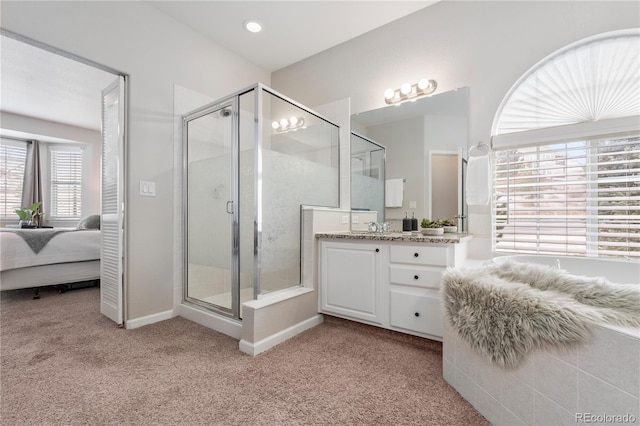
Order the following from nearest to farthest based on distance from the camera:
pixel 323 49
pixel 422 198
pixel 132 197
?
pixel 132 197
pixel 422 198
pixel 323 49

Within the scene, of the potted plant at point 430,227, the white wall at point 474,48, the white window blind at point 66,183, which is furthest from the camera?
the white window blind at point 66,183

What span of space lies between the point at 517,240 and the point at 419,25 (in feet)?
6.49

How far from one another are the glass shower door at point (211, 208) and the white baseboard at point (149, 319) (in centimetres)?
21

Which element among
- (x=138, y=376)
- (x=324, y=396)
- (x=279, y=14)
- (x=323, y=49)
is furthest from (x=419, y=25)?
(x=138, y=376)

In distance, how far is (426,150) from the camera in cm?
245

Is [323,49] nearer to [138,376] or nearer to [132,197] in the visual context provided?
[132,197]

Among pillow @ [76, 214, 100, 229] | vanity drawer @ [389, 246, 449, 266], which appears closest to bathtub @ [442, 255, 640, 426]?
vanity drawer @ [389, 246, 449, 266]

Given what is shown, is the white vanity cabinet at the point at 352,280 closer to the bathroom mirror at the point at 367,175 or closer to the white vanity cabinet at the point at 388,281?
the white vanity cabinet at the point at 388,281

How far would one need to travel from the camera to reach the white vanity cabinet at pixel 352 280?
207cm

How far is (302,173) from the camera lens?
248 cm

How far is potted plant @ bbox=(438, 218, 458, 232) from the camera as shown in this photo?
7.47 ft

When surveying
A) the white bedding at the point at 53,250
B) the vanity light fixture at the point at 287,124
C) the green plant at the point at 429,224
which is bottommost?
the white bedding at the point at 53,250

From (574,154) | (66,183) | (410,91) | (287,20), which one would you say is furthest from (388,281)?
(66,183)

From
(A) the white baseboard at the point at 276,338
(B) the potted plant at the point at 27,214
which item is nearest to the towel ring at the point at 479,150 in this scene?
(A) the white baseboard at the point at 276,338
